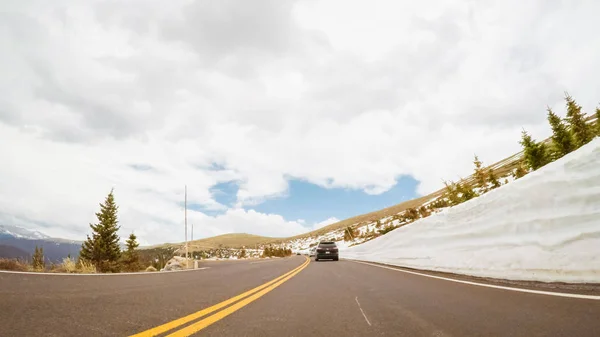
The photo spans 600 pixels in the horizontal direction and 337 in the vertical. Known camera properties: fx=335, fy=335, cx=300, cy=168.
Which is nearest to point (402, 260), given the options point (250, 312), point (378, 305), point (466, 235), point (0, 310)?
point (466, 235)

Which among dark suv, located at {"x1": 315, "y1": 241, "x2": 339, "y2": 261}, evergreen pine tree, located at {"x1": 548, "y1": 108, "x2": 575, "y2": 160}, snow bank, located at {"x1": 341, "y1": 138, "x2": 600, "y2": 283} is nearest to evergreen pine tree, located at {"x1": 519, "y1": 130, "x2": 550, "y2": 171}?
evergreen pine tree, located at {"x1": 548, "y1": 108, "x2": 575, "y2": 160}

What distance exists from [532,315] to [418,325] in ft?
4.65

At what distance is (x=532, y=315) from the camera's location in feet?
12.5

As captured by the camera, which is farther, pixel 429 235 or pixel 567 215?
pixel 429 235

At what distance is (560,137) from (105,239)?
2632 inches

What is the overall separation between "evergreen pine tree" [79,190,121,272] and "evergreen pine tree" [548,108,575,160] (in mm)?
63121

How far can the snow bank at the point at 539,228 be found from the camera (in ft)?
19.0

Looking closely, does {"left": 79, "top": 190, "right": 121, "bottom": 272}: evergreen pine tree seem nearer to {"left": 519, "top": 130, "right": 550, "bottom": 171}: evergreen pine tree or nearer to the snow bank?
the snow bank

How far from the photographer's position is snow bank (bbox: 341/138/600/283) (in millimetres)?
5797

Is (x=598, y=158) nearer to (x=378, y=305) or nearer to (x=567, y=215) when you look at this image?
(x=567, y=215)

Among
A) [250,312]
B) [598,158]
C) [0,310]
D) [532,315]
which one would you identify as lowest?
[532,315]

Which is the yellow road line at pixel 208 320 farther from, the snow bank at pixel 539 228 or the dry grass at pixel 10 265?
the dry grass at pixel 10 265

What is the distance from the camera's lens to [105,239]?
47.6 m

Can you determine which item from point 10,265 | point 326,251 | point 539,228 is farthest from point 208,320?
point 326,251
